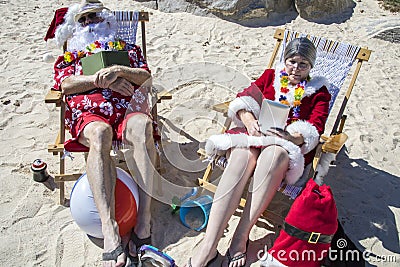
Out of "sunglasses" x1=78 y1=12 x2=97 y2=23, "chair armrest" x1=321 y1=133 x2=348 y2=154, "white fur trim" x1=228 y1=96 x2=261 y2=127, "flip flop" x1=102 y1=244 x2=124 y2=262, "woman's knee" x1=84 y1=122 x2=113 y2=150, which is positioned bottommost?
"flip flop" x1=102 y1=244 x2=124 y2=262

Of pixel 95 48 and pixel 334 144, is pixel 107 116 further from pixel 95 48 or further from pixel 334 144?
pixel 334 144

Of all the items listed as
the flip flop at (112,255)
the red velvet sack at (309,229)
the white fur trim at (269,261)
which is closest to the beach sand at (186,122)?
the white fur trim at (269,261)

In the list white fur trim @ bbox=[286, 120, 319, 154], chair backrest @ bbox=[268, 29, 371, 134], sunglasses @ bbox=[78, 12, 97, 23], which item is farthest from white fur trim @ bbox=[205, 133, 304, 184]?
sunglasses @ bbox=[78, 12, 97, 23]

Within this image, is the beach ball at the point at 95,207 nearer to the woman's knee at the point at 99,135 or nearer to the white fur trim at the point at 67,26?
the woman's knee at the point at 99,135

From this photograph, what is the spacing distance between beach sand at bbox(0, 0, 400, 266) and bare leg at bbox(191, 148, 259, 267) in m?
0.24

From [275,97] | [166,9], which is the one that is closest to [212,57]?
[166,9]

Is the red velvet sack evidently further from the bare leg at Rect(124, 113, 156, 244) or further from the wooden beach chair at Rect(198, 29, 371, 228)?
the bare leg at Rect(124, 113, 156, 244)

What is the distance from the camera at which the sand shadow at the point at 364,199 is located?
3066mm

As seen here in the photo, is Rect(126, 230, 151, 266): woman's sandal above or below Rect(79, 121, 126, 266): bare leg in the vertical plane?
below

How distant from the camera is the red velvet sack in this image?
2498mm

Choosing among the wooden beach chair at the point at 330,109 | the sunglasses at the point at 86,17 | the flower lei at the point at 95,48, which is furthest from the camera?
the sunglasses at the point at 86,17

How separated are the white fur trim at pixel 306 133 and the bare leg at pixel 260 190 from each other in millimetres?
267

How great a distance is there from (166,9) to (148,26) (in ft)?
2.45

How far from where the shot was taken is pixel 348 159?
12.5 ft
